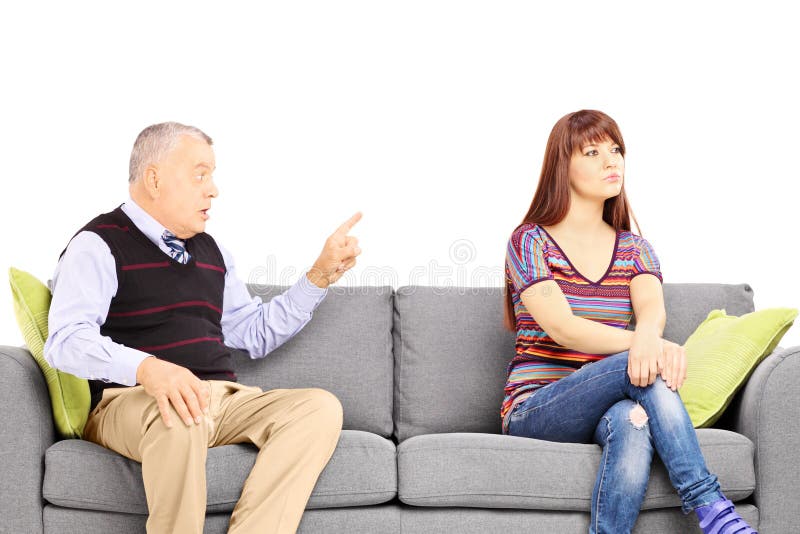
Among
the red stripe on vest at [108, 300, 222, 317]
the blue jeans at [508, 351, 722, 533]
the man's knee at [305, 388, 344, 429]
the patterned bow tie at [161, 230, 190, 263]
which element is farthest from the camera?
the patterned bow tie at [161, 230, 190, 263]

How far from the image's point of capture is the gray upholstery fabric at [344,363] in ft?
8.00

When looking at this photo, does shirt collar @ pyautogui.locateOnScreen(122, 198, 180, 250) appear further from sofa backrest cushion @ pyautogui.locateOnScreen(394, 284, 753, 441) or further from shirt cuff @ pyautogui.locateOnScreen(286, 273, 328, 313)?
sofa backrest cushion @ pyautogui.locateOnScreen(394, 284, 753, 441)

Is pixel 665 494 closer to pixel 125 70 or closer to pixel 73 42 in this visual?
pixel 125 70

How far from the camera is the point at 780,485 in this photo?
197 cm

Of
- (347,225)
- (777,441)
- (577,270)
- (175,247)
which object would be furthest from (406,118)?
(777,441)

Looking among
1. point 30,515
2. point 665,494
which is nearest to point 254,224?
point 30,515

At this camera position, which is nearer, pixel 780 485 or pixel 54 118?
pixel 780 485

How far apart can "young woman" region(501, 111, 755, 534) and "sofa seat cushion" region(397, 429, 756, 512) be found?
67 mm

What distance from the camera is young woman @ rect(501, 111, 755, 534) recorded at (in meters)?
1.82

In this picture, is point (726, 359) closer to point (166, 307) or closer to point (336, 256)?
point (336, 256)

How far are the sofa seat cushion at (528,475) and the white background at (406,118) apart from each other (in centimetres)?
99

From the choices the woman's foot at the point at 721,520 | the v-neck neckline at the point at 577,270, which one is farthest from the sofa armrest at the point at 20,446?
the woman's foot at the point at 721,520

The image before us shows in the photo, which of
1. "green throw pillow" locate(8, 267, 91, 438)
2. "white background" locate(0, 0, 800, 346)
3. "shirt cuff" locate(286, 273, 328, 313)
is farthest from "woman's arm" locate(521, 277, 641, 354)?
"green throw pillow" locate(8, 267, 91, 438)

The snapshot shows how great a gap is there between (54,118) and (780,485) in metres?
2.56
